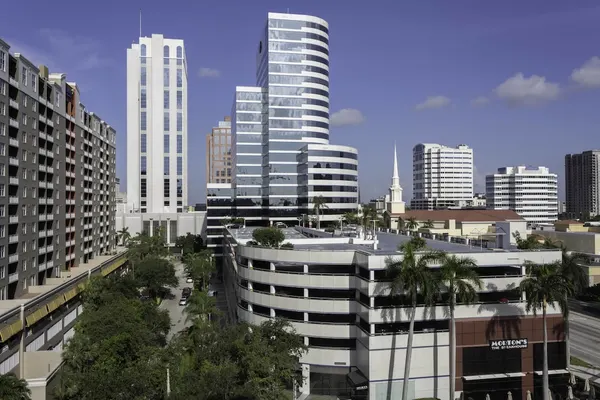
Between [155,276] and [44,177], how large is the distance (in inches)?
1056

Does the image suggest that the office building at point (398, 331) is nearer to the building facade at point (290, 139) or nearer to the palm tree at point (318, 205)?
the palm tree at point (318, 205)

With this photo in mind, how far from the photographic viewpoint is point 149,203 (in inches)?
7121

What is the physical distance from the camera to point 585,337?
2781 inches

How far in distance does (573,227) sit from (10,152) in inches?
4843

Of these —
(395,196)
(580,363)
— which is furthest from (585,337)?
(395,196)

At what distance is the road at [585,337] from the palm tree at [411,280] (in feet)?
97.0

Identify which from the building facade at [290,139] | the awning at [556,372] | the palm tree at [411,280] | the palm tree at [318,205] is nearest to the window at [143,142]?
the building facade at [290,139]

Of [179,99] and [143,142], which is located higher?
[179,99]

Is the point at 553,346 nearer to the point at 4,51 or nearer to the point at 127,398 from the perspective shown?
the point at 127,398

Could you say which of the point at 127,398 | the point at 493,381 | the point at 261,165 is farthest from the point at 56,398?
the point at 261,165

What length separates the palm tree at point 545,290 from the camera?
45.7 m

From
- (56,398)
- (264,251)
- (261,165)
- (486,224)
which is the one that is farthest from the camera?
(261,165)

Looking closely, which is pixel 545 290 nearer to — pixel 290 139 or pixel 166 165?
pixel 290 139

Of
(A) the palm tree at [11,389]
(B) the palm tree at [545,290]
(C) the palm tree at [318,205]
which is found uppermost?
(C) the palm tree at [318,205]
